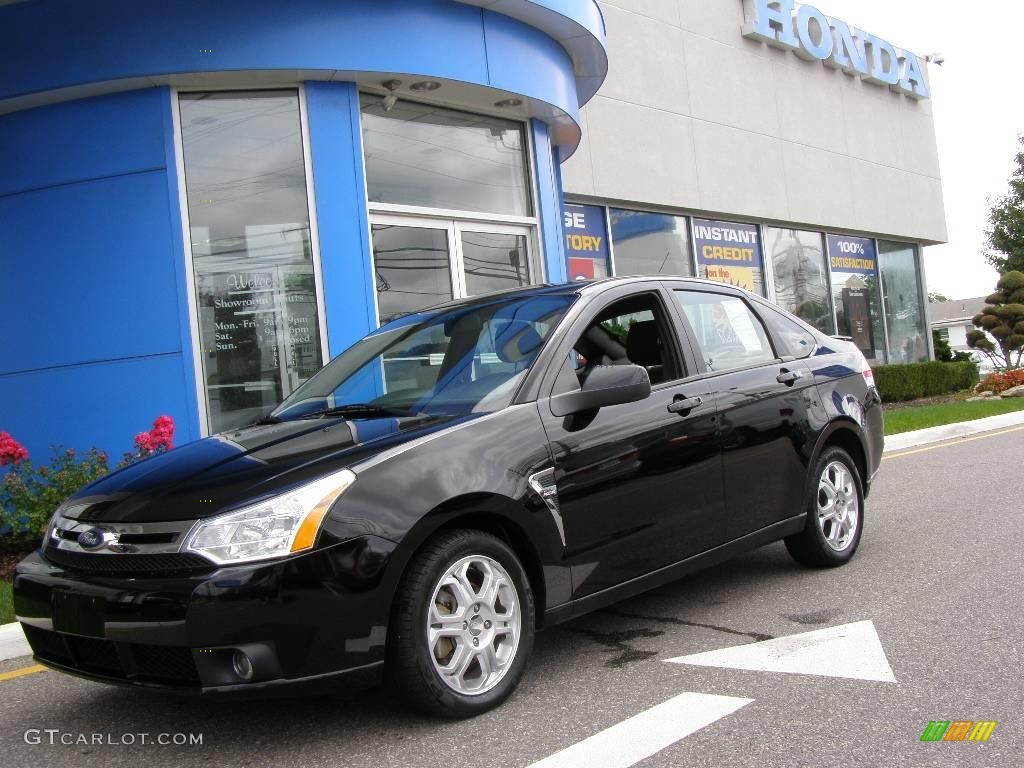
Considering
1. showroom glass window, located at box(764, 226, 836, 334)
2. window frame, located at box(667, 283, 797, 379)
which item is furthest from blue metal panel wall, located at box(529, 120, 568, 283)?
showroom glass window, located at box(764, 226, 836, 334)

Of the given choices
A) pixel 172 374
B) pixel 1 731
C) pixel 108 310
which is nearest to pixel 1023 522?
pixel 1 731

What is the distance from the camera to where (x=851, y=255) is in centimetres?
2275

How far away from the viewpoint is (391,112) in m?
10.2

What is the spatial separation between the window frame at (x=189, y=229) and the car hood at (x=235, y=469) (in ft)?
15.0

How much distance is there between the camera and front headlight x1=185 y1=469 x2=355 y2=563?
10.5ft

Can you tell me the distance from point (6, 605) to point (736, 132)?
1632cm

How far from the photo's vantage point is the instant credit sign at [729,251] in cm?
1864

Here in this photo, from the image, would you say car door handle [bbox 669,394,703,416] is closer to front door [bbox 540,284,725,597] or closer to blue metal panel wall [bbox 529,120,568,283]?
front door [bbox 540,284,725,597]

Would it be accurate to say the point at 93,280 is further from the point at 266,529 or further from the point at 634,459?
the point at 266,529

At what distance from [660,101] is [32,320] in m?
11.7

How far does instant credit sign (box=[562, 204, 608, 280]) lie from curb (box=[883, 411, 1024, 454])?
5.64 metres

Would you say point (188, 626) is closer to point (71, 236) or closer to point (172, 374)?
point (172, 374)

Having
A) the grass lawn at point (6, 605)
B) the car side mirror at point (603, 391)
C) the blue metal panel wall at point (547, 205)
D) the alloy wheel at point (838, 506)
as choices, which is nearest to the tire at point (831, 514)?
the alloy wheel at point (838, 506)

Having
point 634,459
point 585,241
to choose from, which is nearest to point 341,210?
point 634,459
